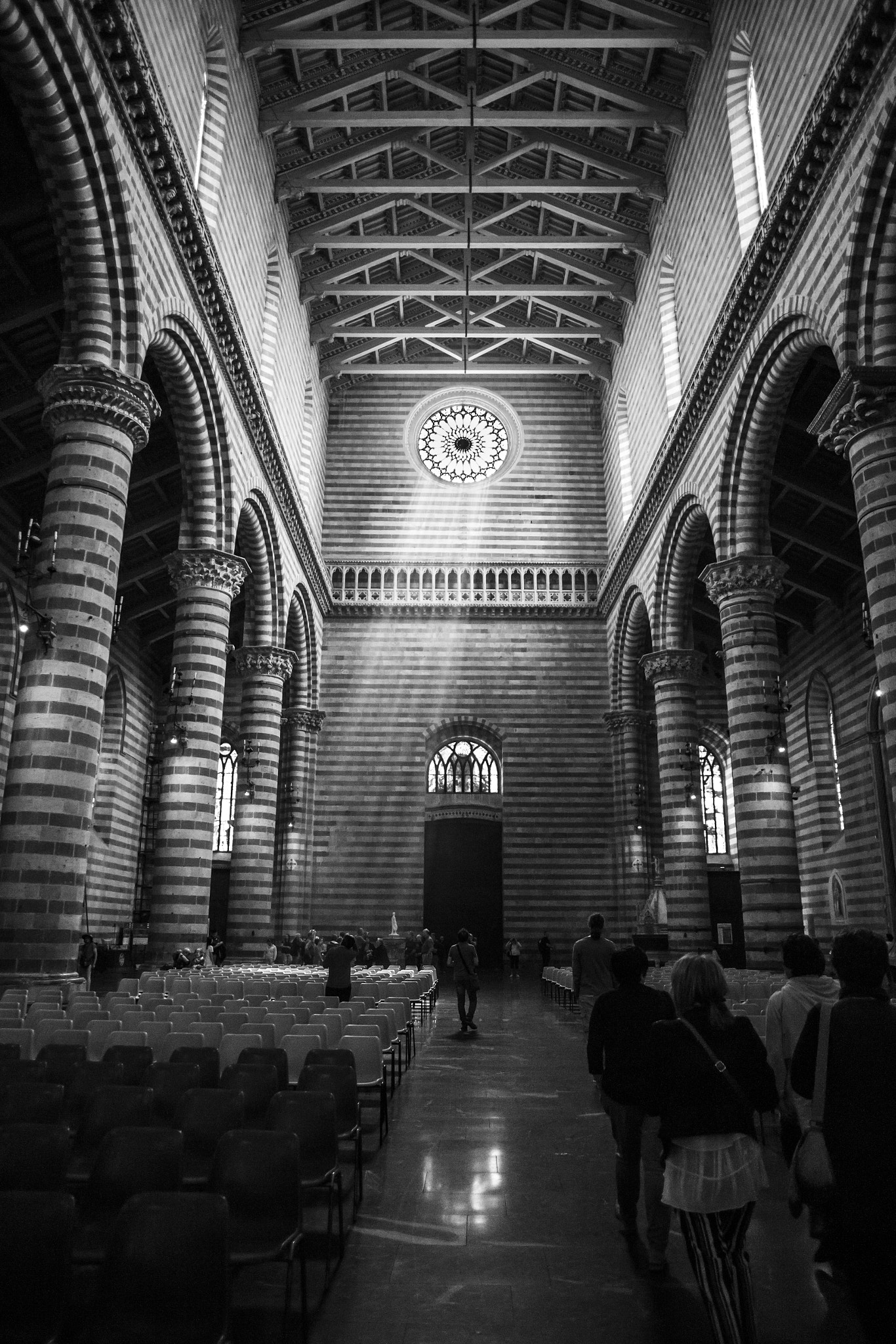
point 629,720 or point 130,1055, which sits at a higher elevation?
point 629,720

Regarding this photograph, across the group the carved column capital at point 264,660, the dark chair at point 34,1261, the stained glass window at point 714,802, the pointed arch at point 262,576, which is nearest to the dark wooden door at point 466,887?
the stained glass window at point 714,802

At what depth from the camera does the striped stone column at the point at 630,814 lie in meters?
26.4

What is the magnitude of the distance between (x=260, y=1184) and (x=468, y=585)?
87.1ft

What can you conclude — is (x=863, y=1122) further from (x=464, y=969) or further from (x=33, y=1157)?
(x=464, y=969)

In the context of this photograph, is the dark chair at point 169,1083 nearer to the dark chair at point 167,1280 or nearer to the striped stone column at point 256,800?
the dark chair at point 167,1280

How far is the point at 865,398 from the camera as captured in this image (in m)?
11.1

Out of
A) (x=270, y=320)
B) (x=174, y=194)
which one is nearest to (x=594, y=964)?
(x=174, y=194)

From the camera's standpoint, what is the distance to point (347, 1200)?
5355 millimetres

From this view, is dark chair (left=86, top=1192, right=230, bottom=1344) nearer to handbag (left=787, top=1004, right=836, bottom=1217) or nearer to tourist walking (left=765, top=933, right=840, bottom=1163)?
handbag (left=787, top=1004, right=836, bottom=1217)

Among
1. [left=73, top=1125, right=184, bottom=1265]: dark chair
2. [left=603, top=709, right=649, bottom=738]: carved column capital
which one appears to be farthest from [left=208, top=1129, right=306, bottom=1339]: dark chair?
[left=603, top=709, right=649, bottom=738]: carved column capital

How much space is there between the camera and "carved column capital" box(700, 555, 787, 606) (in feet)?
53.6

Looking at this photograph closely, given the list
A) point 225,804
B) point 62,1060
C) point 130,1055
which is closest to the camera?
point 62,1060

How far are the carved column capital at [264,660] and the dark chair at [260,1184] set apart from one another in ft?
60.7

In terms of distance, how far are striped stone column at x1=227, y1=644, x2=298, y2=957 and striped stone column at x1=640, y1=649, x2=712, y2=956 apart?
8.98 metres
